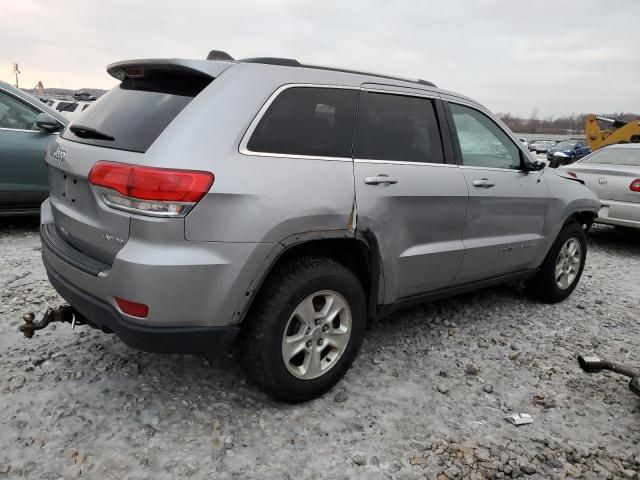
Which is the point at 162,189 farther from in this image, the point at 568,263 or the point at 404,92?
the point at 568,263

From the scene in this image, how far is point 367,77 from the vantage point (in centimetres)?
308

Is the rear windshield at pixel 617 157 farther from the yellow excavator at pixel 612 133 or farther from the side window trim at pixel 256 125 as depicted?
the yellow excavator at pixel 612 133

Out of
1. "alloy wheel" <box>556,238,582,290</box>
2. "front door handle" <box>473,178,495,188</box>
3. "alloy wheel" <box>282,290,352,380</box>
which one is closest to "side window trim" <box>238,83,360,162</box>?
"alloy wheel" <box>282,290,352,380</box>

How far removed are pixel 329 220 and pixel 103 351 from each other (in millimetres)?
1766

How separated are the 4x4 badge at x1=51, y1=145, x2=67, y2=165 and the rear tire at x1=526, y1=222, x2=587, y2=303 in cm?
383

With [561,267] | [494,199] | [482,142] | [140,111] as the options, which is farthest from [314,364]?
[561,267]

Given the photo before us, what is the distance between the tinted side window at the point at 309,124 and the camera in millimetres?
2516

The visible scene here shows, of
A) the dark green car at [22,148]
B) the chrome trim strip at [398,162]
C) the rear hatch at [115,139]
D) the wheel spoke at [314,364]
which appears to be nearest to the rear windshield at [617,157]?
the chrome trim strip at [398,162]

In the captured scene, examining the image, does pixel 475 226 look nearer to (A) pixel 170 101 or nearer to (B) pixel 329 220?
(B) pixel 329 220

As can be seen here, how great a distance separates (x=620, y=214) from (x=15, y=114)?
7.61 m

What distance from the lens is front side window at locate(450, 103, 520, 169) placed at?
142 inches

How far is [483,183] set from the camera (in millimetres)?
3590

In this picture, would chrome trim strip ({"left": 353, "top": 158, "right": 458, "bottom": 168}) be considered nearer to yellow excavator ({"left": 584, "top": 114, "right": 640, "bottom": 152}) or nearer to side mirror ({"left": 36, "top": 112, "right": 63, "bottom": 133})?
side mirror ({"left": 36, "top": 112, "right": 63, "bottom": 133})

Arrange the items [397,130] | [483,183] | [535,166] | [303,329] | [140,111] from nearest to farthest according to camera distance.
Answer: [140,111], [303,329], [397,130], [483,183], [535,166]
